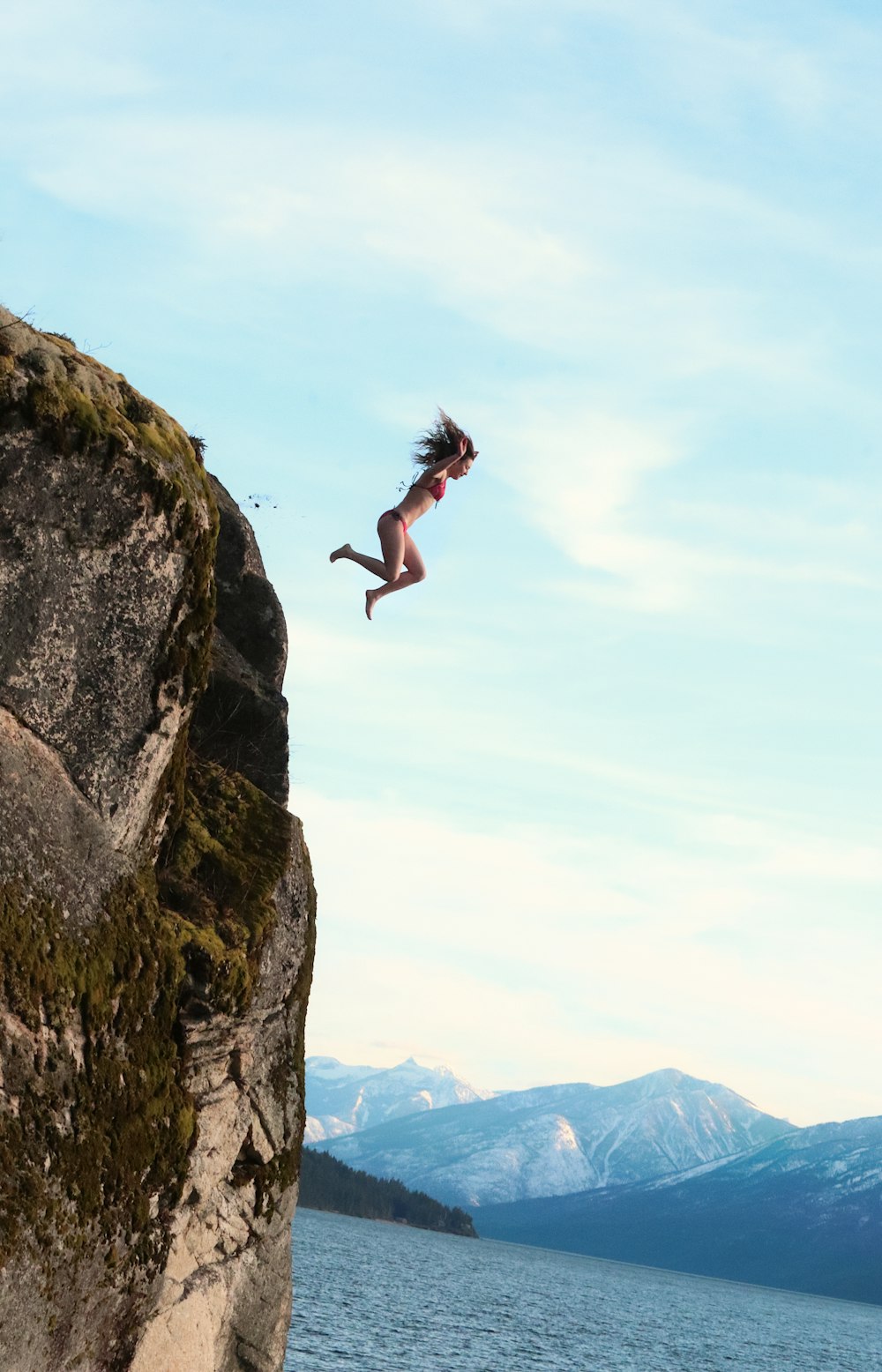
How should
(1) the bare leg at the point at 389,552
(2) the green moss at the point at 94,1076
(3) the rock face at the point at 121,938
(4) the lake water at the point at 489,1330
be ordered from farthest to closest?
(4) the lake water at the point at 489,1330, (1) the bare leg at the point at 389,552, (3) the rock face at the point at 121,938, (2) the green moss at the point at 94,1076

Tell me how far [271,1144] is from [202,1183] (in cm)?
170

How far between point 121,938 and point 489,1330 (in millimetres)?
97452

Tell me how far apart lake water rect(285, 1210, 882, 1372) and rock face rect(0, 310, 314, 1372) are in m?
48.3

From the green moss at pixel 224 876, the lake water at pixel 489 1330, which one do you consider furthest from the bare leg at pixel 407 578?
the lake water at pixel 489 1330

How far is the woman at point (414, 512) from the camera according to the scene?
622 inches

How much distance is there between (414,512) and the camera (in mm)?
15953

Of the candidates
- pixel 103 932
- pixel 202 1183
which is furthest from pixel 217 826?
pixel 202 1183

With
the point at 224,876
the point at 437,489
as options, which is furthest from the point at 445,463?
the point at 224,876

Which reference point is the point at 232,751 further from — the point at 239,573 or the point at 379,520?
the point at 379,520

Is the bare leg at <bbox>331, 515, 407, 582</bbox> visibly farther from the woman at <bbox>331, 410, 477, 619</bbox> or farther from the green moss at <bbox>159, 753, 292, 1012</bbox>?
the green moss at <bbox>159, 753, 292, 1012</bbox>

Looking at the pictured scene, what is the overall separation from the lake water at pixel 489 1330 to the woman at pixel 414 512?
173 feet

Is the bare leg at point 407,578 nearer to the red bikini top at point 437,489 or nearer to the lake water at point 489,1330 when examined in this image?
the red bikini top at point 437,489

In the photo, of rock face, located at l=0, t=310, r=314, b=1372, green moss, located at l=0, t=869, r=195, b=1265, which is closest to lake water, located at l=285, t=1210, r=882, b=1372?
rock face, located at l=0, t=310, r=314, b=1372

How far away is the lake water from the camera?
74.4 m
